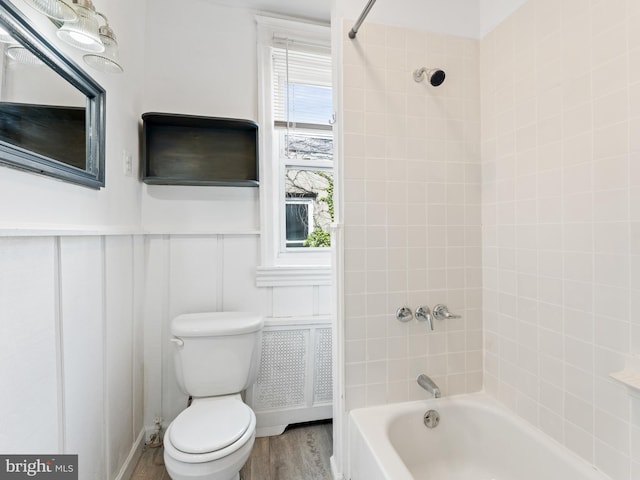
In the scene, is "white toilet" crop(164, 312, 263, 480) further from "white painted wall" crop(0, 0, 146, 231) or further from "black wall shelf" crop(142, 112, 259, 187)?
"black wall shelf" crop(142, 112, 259, 187)

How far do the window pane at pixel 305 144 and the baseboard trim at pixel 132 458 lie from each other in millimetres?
1872

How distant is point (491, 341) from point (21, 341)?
1.82 m

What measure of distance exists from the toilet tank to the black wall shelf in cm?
81

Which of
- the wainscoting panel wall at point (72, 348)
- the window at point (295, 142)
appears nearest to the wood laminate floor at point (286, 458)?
the wainscoting panel wall at point (72, 348)

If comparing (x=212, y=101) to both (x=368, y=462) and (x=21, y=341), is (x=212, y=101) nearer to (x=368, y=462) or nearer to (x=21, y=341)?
(x=21, y=341)

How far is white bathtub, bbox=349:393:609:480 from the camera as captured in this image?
1154 mm

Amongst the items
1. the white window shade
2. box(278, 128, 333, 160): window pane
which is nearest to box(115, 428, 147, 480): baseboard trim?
box(278, 128, 333, 160): window pane

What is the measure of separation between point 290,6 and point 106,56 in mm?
1248

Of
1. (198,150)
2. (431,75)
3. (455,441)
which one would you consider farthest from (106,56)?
(455,441)

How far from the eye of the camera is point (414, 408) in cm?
135

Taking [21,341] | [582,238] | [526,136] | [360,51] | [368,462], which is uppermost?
[360,51]

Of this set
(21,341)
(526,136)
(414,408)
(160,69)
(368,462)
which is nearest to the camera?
(21,341)

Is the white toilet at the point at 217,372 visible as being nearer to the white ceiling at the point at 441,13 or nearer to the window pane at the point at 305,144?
the window pane at the point at 305,144

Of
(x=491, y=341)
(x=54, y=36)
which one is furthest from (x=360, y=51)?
(x=491, y=341)
